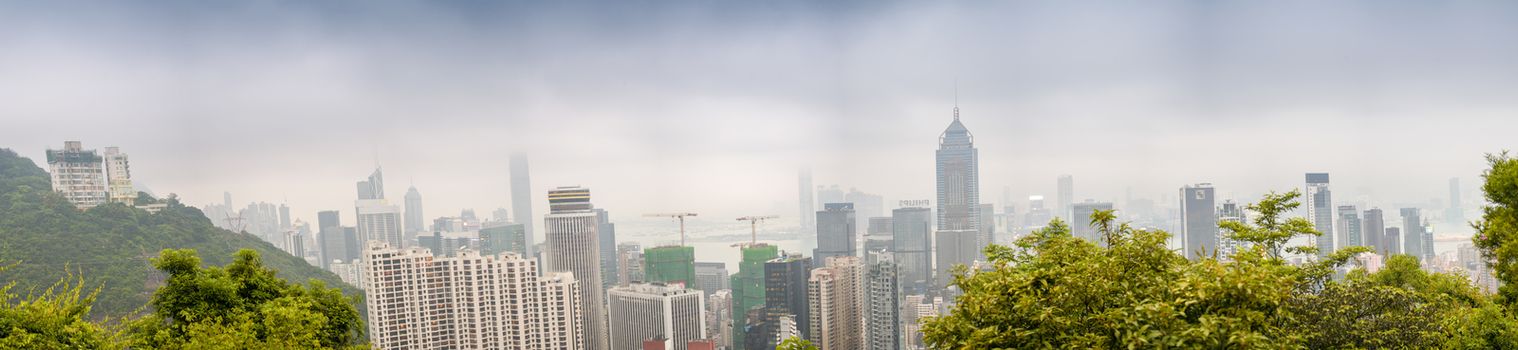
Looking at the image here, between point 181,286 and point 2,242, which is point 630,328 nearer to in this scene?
point 2,242

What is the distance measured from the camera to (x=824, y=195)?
27.9 meters

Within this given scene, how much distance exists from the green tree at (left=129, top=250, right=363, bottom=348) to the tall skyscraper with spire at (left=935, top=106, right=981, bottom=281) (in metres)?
28.1

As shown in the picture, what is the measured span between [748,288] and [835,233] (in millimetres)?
5600

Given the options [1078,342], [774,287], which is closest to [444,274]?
[774,287]

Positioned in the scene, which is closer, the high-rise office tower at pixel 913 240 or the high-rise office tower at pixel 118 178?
the high-rise office tower at pixel 118 178

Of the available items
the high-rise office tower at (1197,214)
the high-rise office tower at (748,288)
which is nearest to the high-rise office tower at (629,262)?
the high-rise office tower at (748,288)

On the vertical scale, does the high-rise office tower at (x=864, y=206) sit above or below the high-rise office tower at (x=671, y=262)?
above

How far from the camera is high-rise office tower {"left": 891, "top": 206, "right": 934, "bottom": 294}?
3052cm

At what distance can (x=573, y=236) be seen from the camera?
34.8m

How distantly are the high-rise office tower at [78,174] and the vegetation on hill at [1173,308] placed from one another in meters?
23.1

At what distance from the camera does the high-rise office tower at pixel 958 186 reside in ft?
107

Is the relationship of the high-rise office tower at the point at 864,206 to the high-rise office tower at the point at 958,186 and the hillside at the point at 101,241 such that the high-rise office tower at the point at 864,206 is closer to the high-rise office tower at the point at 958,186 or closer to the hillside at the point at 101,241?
the high-rise office tower at the point at 958,186

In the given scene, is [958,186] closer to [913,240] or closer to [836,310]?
[913,240]

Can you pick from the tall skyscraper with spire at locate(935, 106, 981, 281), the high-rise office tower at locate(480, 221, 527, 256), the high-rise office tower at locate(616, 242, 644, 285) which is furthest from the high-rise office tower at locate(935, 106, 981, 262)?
the high-rise office tower at locate(480, 221, 527, 256)
